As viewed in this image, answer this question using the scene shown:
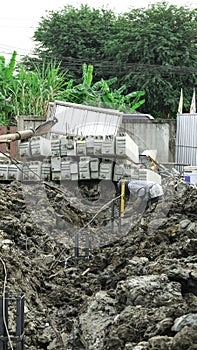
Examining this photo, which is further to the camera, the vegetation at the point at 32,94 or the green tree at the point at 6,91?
the green tree at the point at 6,91

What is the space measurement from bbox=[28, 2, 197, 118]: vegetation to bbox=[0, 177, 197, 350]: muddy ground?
2196 centimetres

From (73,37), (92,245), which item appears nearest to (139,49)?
(73,37)

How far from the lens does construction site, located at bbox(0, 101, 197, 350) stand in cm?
559

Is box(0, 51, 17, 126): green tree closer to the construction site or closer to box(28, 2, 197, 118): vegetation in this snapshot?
the construction site

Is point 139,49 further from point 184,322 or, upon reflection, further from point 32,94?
point 184,322

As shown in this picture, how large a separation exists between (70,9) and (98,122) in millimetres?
29097

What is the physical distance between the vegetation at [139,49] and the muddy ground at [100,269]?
22.0 meters

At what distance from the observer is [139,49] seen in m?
37.1

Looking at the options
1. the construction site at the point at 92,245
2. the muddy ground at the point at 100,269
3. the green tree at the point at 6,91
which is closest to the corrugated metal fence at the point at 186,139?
the construction site at the point at 92,245

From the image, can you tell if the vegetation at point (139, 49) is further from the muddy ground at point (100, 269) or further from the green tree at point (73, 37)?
the muddy ground at point (100, 269)

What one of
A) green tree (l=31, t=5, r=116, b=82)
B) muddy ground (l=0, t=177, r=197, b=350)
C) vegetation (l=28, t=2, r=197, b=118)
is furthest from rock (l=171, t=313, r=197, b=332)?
green tree (l=31, t=5, r=116, b=82)

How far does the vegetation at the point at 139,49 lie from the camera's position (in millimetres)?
36219

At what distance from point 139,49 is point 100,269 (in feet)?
95.0

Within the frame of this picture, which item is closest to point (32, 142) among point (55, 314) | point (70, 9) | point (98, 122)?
point (98, 122)
